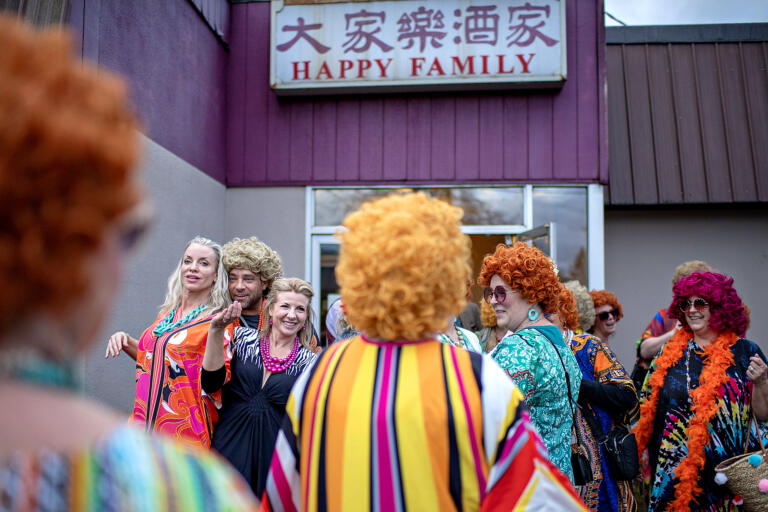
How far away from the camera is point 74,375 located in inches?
28.6

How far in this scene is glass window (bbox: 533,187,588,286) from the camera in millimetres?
6926

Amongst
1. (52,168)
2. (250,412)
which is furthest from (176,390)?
(52,168)

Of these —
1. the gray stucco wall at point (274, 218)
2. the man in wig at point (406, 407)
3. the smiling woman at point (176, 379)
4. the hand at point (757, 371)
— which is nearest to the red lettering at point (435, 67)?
the gray stucco wall at point (274, 218)

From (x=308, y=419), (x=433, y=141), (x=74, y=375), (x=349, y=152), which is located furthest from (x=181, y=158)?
(x=74, y=375)

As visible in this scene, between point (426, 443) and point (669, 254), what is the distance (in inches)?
283

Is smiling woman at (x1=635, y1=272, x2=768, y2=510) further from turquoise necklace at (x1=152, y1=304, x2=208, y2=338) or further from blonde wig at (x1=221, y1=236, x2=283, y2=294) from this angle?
turquoise necklace at (x1=152, y1=304, x2=208, y2=338)

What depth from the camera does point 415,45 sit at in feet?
22.5

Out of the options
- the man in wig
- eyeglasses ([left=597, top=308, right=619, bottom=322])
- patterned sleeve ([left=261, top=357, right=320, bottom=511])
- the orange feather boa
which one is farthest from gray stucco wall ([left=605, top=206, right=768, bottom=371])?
patterned sleeve ([left=261, top=357, right=320, bottom=511])

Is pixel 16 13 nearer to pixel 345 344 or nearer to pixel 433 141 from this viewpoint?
pixel 345 344

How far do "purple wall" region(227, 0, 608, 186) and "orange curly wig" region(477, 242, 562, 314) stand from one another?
4.13 meters

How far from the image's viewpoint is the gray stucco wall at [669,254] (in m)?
7.65

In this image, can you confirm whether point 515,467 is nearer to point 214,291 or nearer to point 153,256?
point 214,291

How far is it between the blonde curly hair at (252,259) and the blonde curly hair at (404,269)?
6.92ft

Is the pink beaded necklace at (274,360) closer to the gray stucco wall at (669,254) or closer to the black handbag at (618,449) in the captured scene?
the black handbag at (618,449)
